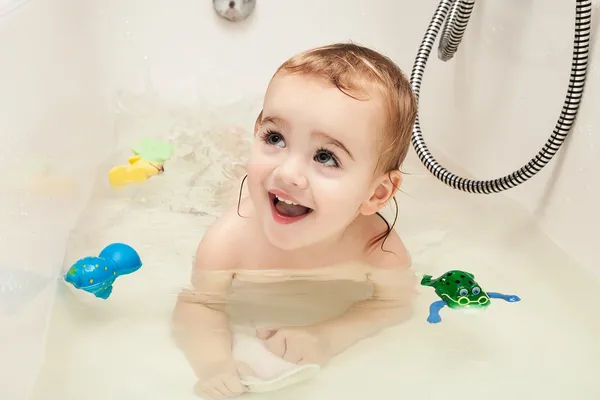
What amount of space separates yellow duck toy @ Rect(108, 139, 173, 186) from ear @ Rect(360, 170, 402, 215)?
1.53 ft

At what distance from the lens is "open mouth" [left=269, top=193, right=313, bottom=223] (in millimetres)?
882

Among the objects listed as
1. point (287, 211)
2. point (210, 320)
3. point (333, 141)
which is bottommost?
point (210, 320)

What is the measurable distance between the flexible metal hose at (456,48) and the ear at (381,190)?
9.9 inches

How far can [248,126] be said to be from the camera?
1.46 metres

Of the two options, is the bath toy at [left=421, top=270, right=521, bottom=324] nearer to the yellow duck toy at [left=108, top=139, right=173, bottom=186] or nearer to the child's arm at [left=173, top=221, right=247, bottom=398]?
the child's arm at [left=173, top=221, right=247, bottom=398]

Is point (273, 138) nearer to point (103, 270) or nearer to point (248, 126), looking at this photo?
point (103, 270)

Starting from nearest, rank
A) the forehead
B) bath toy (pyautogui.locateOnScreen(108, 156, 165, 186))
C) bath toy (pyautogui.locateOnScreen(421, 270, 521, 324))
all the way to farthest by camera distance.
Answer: the forehead < bath toy (pyautogui.locateOnScreen(421, 270, 521, 324)) < bath toy (pyautogui.locateOnScreen(108, 156, 165, 186))

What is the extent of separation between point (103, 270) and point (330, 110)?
1.17ft

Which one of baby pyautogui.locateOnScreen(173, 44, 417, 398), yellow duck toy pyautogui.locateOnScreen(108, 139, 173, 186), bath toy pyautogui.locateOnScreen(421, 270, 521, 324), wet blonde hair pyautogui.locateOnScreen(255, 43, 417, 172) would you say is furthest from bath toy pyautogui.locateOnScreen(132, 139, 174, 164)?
bath toy pyautogui.locateOnScreen(421, 270, 521, 324)

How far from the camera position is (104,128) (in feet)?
4.59

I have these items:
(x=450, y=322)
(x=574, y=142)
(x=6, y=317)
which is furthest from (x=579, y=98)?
(x=6, y=317)

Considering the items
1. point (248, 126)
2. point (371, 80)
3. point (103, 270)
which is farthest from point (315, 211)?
point (248, 126)

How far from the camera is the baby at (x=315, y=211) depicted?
837 millimetres

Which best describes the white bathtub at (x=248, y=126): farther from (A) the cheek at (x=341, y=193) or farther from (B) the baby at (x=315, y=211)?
(A) the cheek at (x=341, y=193)
